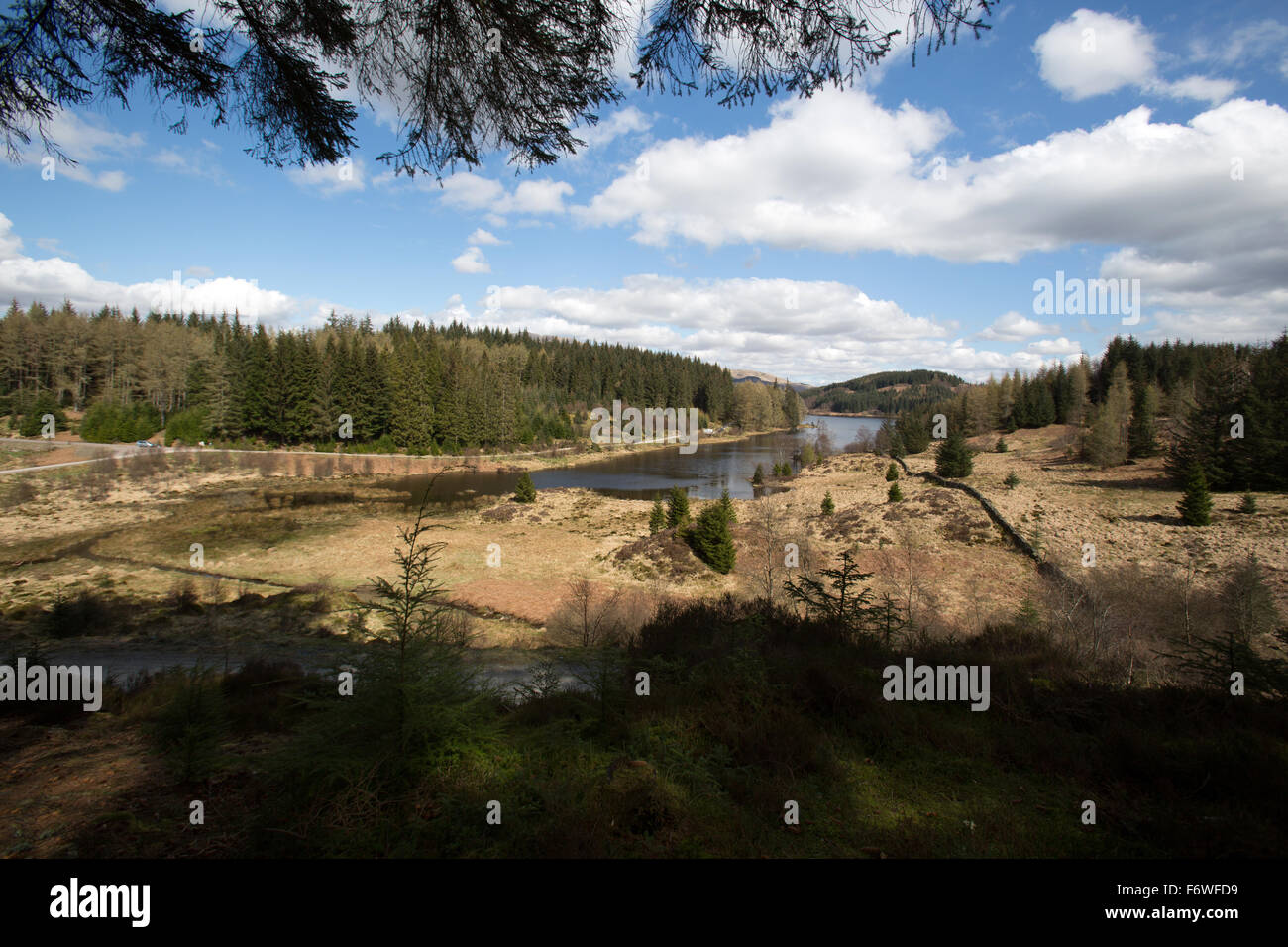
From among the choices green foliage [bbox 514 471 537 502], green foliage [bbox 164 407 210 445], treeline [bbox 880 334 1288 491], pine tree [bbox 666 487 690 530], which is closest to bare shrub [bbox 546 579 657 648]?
pine tree [bbox 666 487 690 530]

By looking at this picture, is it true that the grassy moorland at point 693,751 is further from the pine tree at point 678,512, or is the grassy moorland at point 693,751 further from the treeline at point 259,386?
the treeline at point 259,386

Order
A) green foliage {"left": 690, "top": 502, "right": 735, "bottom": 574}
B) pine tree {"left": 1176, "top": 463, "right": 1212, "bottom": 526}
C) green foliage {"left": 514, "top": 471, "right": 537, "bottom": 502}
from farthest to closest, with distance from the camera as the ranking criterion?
green foliage {"left": 514, "top": 471, "right": 537, "bottom": 502} → green foliage {"left": 690, "top": 502, "right": 735, "bottom": 574} → pine tree {"left": 1176, "top": 463, "right": 1212, "bottom": 526}

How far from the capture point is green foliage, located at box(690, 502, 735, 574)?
22016 mm

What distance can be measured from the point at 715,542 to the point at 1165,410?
73761 mm

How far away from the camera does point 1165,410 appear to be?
6419 centimetres

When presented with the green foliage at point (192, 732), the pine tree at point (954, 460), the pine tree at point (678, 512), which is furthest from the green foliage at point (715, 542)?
the pine tree at point (954, 460)

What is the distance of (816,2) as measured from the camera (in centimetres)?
357

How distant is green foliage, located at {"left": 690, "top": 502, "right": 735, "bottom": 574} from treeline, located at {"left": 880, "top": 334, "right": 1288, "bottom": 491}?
21.1 m

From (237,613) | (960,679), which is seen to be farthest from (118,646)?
(960,679)

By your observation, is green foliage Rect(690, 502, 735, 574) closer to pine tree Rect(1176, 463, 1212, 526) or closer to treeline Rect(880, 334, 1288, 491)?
pine tree Rect(1176, 463, 1212, 526)

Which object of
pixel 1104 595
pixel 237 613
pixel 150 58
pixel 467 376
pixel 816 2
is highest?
pixel 467 376

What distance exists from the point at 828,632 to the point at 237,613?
16.6 metres
